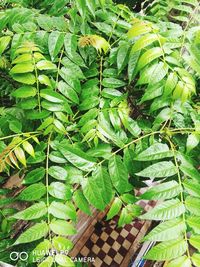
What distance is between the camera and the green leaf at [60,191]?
3.96ft

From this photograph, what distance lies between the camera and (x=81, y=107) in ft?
4.72

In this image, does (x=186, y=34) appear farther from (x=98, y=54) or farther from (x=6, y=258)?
(x=6, y=258)

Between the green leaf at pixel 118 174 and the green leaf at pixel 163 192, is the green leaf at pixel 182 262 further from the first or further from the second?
the green leaf at pixel 118 174

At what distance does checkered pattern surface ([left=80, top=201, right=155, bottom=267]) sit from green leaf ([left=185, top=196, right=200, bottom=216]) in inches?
112

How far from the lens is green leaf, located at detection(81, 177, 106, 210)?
3.97ft

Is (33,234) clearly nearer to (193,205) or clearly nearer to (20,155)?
(20,155)

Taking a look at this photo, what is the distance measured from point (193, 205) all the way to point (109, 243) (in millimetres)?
3040

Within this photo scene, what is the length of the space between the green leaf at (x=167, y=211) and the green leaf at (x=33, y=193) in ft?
1.52

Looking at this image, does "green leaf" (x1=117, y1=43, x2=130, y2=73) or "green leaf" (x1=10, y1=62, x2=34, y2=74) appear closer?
"green leaf" (x1=10, y1=62, x2=34, y2=74)

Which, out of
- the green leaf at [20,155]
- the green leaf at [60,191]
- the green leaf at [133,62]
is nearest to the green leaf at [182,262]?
the green leaf at [60,191]

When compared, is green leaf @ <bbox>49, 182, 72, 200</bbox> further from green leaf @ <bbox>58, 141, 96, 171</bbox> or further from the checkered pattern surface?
the checkered pattern surface

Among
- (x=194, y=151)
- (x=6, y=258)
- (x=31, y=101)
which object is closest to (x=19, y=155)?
(x=31, y=101)

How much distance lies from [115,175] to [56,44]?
753 mm
